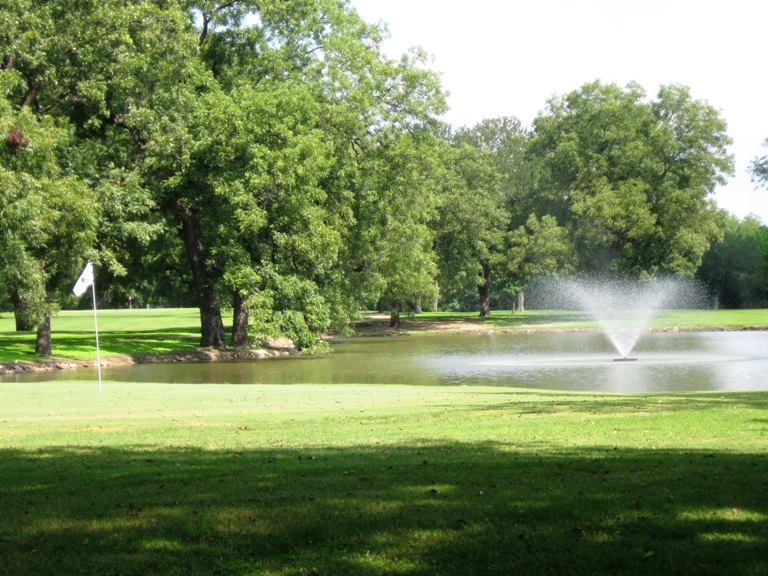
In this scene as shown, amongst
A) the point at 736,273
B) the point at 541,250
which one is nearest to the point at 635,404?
the point at 541,250

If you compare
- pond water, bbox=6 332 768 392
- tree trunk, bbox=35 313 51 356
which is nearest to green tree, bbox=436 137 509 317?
pond water, bbox=6 332 768 392

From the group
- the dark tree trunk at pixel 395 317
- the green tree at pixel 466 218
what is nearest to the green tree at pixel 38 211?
the dark tree trunk at pixel 395 317

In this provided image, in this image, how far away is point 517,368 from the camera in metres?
33.9

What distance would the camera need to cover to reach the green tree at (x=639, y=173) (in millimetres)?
70938

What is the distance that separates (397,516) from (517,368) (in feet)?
90.5

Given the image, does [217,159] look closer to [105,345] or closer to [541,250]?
[105,345]

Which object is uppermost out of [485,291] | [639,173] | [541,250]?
[639,173]

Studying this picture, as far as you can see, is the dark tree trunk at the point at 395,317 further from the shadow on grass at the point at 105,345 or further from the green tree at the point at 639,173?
the shadow on grass at the point at 105,345

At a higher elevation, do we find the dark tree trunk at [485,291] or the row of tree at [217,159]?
the row of tree at [217,159]

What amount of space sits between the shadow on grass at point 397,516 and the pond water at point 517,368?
58.6ft

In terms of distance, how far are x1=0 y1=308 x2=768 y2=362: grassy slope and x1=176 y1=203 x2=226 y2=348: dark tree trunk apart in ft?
4.68

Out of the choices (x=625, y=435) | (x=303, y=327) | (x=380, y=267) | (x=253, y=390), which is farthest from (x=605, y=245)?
(x=625, y=435)

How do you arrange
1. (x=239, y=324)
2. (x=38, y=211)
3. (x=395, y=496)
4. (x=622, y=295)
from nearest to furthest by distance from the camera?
(x=395, y=496), (x=38, y=211), (x=239, y=324), (x=622, y=295)

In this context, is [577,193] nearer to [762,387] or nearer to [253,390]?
[762,387]
